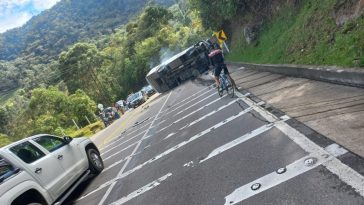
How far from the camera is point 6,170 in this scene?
23.5ft

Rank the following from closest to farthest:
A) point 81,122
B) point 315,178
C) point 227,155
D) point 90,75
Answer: point 315,178, point 227,155, point 81,122, point 90,75

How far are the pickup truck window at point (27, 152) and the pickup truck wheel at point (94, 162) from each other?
2.03 metres

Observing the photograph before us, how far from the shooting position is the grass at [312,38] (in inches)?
357

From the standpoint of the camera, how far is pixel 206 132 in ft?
30.8

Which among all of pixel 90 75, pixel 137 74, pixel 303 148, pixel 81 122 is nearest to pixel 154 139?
pixel 303 148

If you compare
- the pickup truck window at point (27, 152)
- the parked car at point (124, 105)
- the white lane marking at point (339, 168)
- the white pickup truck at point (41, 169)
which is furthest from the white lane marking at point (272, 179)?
the parked car at point (124, 105)

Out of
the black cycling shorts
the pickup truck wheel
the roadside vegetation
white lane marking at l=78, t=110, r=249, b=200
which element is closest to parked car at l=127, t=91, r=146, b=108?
the roadside vegetation

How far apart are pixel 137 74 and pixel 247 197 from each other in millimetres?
62213

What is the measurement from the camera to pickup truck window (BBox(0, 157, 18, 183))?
22.7ft

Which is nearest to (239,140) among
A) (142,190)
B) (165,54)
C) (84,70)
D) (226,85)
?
(142,190)

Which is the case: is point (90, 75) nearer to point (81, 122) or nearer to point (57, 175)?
point (81, 122)

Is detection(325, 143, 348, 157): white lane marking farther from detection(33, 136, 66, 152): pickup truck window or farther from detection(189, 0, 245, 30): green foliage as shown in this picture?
detection(189, 0, 245, 30): green foliage

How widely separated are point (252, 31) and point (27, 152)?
17454mm

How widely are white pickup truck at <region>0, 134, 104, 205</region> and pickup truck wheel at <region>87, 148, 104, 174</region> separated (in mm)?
71
